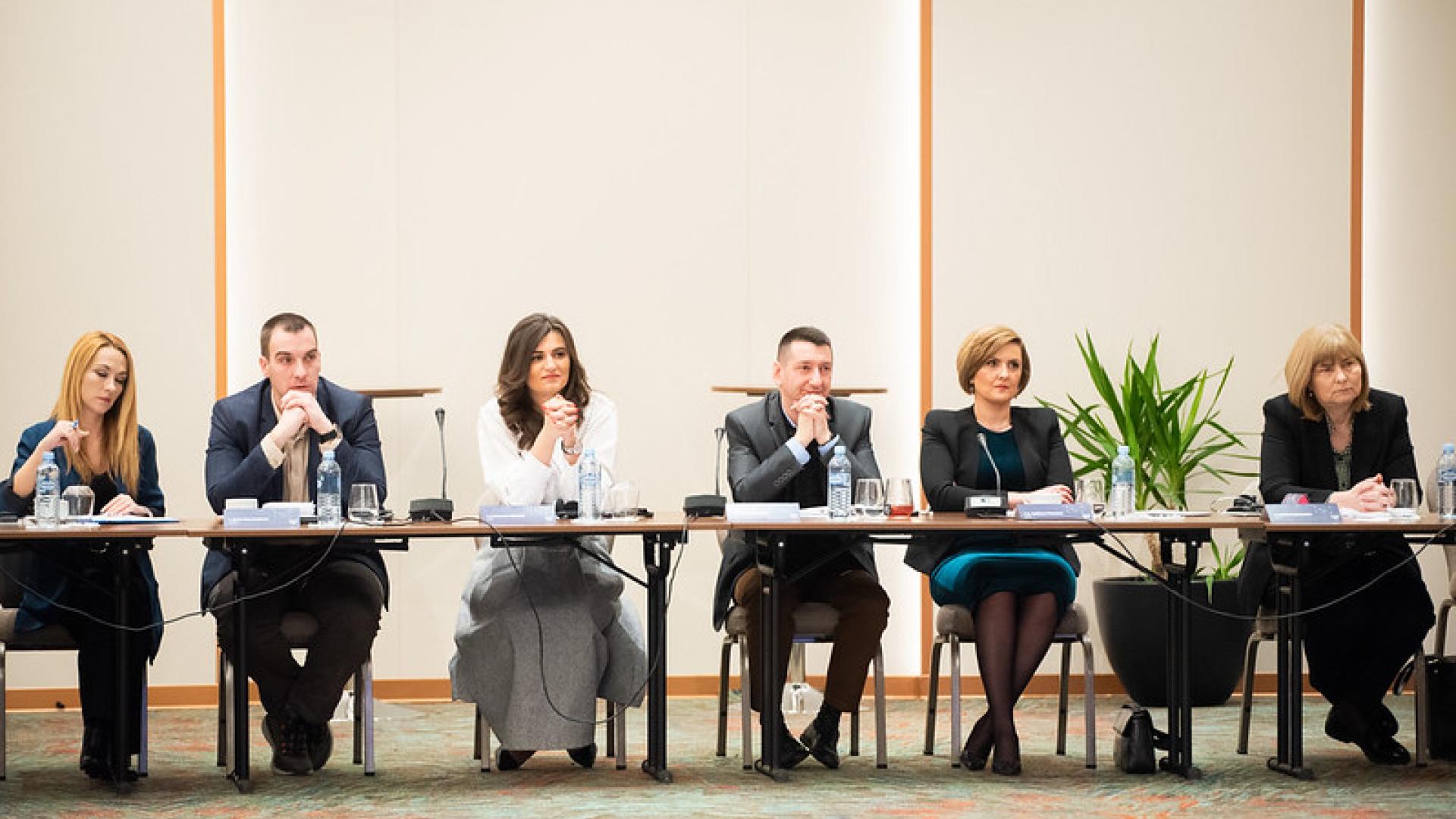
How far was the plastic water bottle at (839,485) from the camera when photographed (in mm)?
4801

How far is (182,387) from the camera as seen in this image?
6684mm

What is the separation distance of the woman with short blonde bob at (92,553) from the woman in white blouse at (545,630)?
0.90 meters

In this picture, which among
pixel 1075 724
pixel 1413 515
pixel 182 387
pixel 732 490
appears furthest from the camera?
pixel 182 387

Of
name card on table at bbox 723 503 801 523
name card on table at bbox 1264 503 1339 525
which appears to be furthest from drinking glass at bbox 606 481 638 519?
name card on table at bbox 1264 503 1339 525

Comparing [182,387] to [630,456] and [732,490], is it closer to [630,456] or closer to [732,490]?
[630,456]

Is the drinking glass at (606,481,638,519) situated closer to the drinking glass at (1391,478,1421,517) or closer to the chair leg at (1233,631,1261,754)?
the chair leg at (1233,631,1261,754)

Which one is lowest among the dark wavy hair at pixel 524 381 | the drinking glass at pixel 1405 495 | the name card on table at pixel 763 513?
the name card on table at pixel 763 513

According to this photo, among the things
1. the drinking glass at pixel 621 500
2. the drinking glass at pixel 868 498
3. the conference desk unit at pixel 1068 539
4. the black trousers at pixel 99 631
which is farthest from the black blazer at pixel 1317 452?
the black trousers at pixel 99 631

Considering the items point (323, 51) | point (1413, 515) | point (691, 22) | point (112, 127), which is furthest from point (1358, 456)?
point (112, 127)

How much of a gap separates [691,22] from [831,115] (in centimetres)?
65

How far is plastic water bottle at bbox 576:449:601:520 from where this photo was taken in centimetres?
479

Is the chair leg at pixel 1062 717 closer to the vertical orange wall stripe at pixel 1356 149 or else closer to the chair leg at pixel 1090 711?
the chair leg at pixel 1090 711

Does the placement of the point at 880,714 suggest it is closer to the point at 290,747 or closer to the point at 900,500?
the point at 900,500

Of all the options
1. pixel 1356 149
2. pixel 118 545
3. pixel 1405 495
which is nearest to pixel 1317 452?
pixel 1405 495
